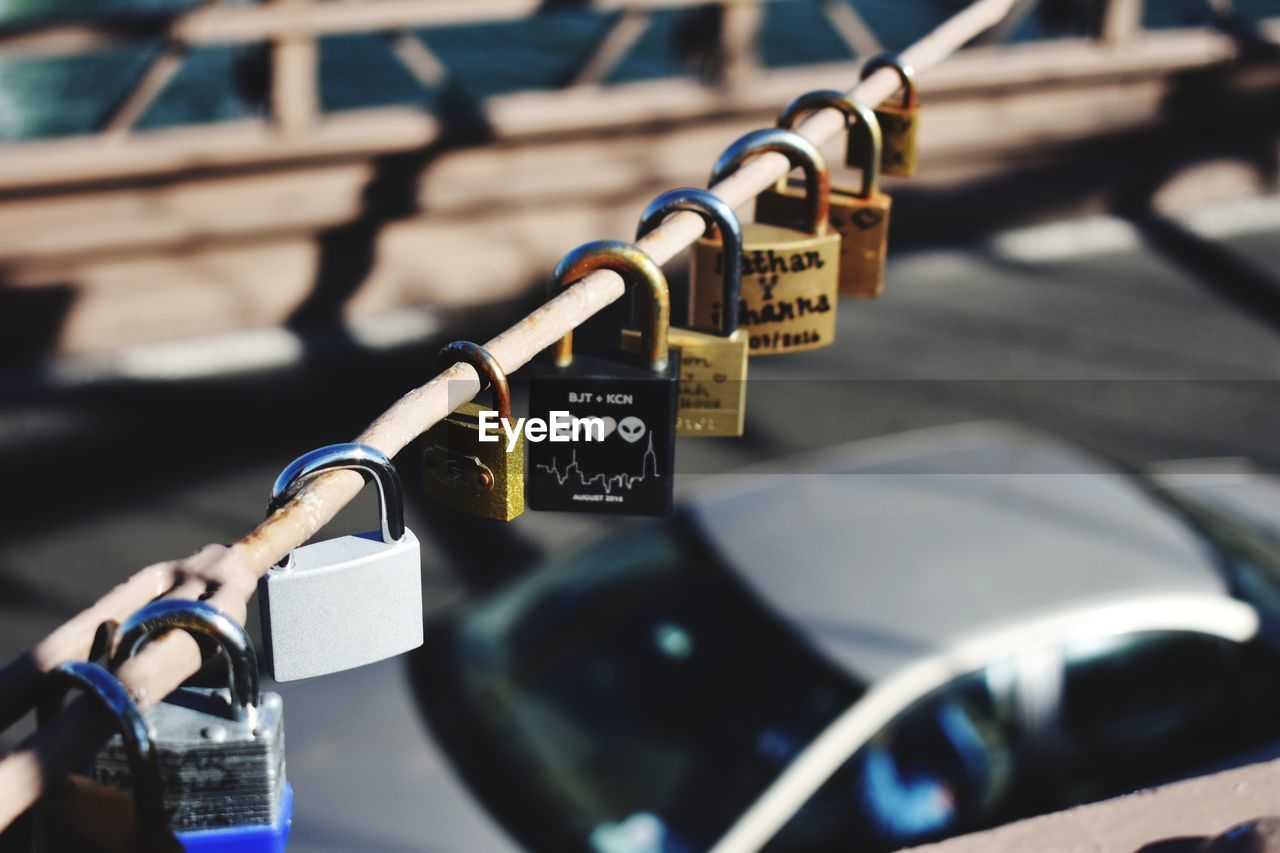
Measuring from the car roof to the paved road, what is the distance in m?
0.76

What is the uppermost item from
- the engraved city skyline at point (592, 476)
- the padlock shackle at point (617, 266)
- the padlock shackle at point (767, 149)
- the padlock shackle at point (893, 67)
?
the padlock shackle at point (893, 67)

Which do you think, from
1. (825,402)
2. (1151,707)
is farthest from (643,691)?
(825,402)

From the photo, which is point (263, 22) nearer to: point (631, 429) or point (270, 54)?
point (270, 54)

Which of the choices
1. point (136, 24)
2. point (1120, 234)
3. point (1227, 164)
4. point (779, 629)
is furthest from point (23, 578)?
point (1227, 164)

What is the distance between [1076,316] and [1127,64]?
6.13 feet

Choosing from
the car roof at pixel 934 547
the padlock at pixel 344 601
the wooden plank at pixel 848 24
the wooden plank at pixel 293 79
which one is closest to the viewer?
the padlock at pixel 344 601

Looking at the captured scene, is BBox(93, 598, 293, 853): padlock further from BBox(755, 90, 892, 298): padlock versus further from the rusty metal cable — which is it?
BBox(755, 90, 892, 298): padlock

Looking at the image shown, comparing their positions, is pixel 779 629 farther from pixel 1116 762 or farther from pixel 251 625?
pixel 251 625

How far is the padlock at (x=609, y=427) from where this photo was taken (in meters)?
1.65

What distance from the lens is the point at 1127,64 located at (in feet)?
30.1

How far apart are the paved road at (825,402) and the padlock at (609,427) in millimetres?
2248

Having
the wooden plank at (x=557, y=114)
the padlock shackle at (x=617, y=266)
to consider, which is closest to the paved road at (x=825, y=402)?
the wooden plank at (x=557, y=114)

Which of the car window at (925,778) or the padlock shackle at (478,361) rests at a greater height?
the padlock shackle at (478,361)

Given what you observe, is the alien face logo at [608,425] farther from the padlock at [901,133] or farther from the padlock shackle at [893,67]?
the padlock at [901,133]
